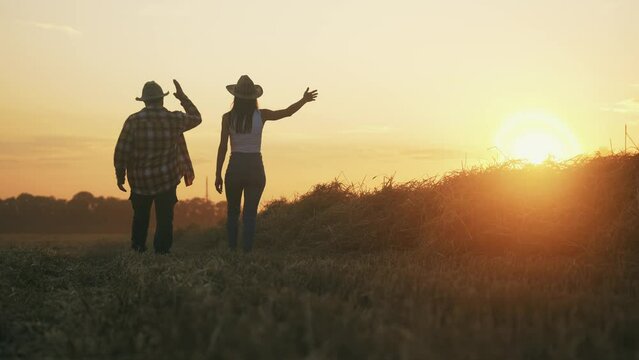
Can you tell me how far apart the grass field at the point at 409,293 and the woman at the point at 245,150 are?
5.64 ft

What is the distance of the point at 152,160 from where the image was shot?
8.99 meters

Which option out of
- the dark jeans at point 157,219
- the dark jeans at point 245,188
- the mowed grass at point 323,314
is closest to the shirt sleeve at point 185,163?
the dark jeans at point 157,219

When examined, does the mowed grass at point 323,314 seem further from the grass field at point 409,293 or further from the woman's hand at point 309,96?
the woman's hand at point 309,96

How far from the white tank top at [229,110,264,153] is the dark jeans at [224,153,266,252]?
7cm

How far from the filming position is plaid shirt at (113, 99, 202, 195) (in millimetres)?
8930

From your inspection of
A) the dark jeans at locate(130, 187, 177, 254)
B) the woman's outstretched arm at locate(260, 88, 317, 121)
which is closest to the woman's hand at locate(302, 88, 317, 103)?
the woman's outstretched arm at locate(260, 88, 317, 121)

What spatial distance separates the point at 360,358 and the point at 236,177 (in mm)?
5836

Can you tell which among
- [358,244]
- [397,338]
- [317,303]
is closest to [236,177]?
[358,244]

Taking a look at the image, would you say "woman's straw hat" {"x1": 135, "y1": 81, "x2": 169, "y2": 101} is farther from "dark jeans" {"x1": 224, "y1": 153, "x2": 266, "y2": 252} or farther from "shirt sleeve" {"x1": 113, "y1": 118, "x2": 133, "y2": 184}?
"dark jeans" {"x1": 224, "y1": 153, "x2": 266, "y2": 252}

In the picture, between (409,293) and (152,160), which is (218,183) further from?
(409,293)

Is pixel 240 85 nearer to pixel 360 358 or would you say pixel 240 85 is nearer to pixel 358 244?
pixel 358 244

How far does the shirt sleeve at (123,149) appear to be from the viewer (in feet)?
29.5

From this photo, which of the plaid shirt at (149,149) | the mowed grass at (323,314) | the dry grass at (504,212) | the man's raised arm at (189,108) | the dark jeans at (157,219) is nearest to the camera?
the mowed grass at (323,314)

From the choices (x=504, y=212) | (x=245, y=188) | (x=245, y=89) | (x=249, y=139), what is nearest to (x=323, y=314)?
(x=249, y=139)
